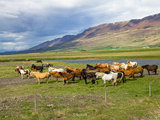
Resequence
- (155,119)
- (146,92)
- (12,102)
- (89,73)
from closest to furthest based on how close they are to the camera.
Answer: (155,119) → (12,102) → (146,92) → (89,73)

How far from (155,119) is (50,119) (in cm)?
545

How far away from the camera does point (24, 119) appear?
8.41 metres

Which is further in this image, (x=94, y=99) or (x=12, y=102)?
(x=94, y=99)

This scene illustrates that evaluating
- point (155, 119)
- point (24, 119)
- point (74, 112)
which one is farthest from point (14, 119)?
point (155, 119)

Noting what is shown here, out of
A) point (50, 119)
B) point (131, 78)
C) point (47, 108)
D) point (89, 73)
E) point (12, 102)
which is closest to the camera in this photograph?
point (50, 119)

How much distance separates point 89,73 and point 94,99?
305 inches

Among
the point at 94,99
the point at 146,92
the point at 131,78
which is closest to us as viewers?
the point at 94,99

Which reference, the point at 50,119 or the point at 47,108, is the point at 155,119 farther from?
the point at 47,108

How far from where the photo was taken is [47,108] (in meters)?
10.4

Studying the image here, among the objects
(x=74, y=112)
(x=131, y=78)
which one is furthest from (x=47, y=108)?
(x=131, y=78)

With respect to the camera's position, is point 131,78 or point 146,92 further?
point 131,78

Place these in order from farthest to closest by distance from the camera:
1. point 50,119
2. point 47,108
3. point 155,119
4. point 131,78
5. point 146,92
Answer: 1. point 131,78
2. point 146,92
3. point 47,108
4. point 50,119
5. point 155,119

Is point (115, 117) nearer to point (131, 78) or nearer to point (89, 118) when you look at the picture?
point (89, 118)

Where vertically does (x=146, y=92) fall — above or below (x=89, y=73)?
below
